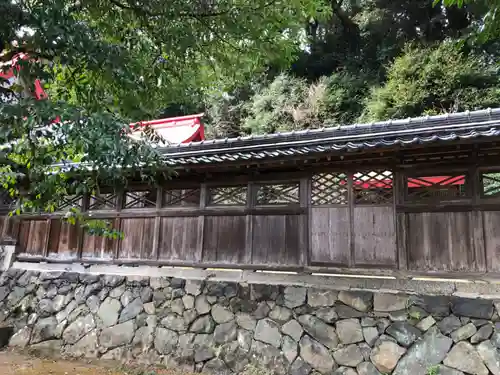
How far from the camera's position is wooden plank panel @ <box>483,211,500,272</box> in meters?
5.05

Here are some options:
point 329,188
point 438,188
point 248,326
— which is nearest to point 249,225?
point 329,188

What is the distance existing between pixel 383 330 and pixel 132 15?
6.06m

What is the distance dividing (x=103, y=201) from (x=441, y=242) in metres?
7.07

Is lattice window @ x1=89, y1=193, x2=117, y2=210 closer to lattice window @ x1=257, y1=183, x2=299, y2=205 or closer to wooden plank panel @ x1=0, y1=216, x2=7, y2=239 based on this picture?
wooden plank panel @ x1=0, y1=216, x2=7, y2=239

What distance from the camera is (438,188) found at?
5430mm

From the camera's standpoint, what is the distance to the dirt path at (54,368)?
6.62 meters

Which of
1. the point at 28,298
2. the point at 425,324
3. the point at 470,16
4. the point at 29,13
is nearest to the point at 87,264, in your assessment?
the point at 28,298

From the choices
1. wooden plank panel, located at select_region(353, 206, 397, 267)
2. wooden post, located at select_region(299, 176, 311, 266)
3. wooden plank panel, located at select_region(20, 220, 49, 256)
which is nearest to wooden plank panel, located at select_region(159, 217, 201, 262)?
wooden post, located at select_region(299, 176, 311, 266)

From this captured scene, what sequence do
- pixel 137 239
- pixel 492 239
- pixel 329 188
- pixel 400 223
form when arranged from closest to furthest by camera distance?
pixel 492 239 < pixel 400 223 < pixel 329 188 < pixel 137 239

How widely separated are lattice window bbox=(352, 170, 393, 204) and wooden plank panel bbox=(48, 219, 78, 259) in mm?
6559

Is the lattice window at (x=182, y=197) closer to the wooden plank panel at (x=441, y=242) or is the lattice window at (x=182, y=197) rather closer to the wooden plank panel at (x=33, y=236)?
the wooden plank panel at (x=33, y=236)

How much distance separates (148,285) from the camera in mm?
7344

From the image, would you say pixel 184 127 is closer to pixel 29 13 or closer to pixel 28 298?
pixel 28 298

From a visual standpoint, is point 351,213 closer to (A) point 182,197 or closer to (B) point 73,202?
(A) point 182,197
